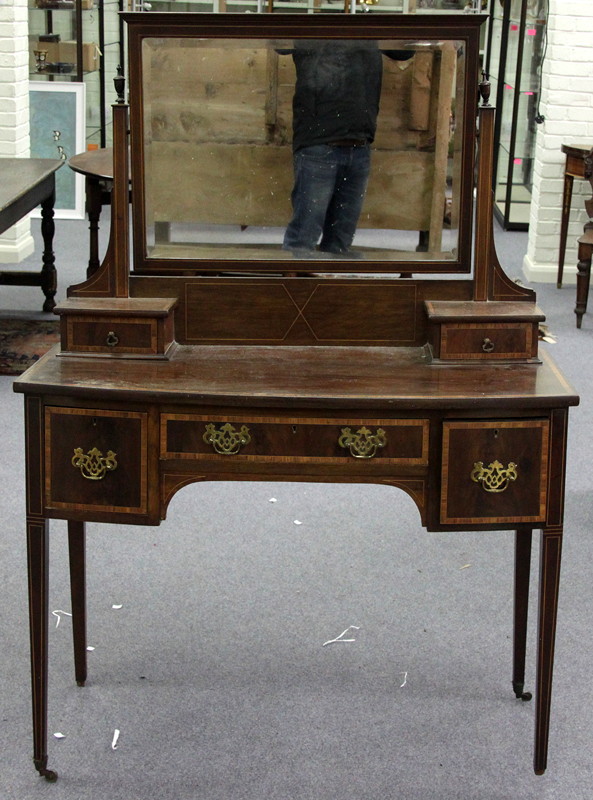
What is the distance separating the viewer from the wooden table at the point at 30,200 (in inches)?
194

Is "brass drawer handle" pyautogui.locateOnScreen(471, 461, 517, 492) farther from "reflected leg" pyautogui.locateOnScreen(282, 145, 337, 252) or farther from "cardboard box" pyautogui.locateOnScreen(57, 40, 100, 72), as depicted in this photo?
"cardboard box" pyautogui.locateOnScreen(57, 40, 100, 72)

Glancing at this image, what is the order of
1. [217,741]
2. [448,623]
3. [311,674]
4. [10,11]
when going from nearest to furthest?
[217,741]
[311,674]
[448,623]
[10,11]

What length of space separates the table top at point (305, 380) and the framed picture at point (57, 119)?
5482 mm

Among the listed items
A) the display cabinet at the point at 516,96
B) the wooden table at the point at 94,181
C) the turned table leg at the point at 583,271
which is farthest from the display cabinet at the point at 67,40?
the turned table leg at the point at 583,271

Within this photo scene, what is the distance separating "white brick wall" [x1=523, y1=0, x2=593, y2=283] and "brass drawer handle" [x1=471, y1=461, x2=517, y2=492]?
14.7ft

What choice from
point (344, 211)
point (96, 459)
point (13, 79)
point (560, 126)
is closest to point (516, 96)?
point (560, 126)

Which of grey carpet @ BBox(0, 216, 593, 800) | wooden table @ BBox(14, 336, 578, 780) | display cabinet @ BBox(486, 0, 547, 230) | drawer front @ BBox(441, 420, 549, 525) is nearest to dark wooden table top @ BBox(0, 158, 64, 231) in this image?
grey carpet @ BBox(0, 216, 593, 800)

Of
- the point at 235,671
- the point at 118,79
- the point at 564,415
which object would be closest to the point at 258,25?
the point at 118,79

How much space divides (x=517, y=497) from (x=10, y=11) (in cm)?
488

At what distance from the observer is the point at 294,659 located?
119 inches

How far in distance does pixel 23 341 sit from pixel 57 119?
279 centimetres

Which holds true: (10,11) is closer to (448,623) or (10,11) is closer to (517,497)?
(448,623)

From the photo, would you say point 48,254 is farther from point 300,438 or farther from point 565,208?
point 300,438

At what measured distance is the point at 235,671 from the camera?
9.75 feet
